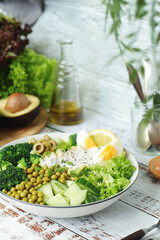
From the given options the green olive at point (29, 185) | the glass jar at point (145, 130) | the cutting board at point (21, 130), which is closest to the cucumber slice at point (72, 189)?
the green olive at point (29, 185)

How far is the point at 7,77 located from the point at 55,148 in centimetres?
66

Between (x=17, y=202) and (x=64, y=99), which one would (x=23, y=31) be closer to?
(x=64, y=99)

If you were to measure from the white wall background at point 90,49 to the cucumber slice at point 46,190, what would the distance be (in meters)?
0.88

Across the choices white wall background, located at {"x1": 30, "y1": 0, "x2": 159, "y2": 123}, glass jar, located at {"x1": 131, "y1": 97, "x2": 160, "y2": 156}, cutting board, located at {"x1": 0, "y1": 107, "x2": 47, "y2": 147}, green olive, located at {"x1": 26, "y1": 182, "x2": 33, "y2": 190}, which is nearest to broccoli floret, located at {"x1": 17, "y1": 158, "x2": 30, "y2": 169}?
green olive, located at {"x1": 26, "y1": 182, "x2": 33, "y2": 190}

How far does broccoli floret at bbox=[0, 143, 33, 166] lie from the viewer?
1.33m

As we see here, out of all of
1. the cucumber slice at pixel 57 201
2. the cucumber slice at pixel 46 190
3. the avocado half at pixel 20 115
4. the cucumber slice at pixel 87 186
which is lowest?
the avocado half at pixel 20 115

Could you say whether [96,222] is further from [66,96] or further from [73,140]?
[66,96]

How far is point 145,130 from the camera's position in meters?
1.56

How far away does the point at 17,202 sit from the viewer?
104cm

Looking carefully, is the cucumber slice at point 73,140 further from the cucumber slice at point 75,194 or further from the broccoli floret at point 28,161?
the cucumber slice at point 75,194

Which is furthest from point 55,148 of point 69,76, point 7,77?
point 7,77

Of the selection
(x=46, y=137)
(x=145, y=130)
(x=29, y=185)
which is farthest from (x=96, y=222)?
(x=145, y=130)

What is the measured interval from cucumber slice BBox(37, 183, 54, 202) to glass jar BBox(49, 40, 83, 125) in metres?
0.73

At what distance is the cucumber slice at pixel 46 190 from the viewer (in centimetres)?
109
